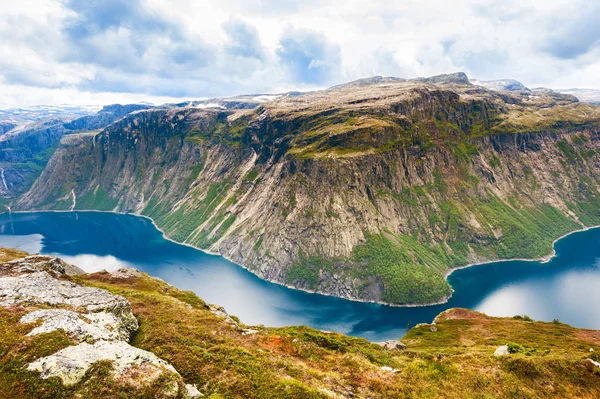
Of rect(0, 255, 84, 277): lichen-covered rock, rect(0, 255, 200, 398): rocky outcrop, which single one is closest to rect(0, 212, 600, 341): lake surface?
rect(0, 255, 84, 277): lichen-covered rock

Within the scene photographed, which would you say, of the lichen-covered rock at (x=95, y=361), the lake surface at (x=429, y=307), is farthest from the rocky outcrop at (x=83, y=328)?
the lake surface at (x=429, y=307)

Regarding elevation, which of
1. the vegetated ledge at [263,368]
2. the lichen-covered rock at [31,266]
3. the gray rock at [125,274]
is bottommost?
the gray rock at [125,274]

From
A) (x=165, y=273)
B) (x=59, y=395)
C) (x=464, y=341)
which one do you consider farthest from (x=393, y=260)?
(x=59, y=395)

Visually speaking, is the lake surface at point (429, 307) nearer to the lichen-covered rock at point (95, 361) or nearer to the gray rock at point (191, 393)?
the gray rock at point (191, 393)

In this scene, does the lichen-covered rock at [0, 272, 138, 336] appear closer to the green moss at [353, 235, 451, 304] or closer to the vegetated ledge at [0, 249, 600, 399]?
the vegetated ledge at [0, 249, 600, 399]

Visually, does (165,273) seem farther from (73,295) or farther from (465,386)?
(465,386)

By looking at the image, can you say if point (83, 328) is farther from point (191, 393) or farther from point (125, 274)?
point (125, 274)

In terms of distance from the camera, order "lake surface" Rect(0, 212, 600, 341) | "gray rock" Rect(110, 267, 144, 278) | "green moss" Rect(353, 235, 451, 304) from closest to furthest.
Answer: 1. "gray rock" Rect(110, 267, 144, 278)
2. "lake surface" Rect(0, 212, 600, 341)
3. "green moss" Rect(353, 235, 451, 304)

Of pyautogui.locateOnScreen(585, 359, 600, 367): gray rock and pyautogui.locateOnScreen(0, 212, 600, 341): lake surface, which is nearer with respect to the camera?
pyautogui.locateOnScreen(585, 359, 600, 367): gray rock
